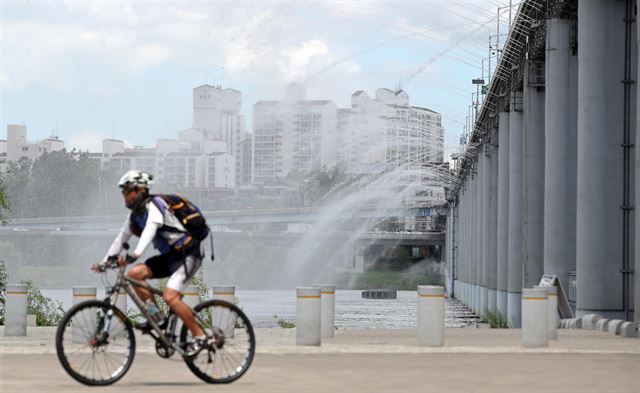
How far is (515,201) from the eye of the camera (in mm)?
62812

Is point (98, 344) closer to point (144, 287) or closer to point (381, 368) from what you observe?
point (144, 287)

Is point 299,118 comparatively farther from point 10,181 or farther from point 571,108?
point 571,108

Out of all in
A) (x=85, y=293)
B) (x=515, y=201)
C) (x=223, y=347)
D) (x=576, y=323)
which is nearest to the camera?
(x=223, y=347)

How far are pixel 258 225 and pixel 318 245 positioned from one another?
12781 millimetres

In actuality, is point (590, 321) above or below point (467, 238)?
below

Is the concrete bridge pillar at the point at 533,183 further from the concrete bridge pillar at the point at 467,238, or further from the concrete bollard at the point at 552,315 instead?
the concrete bridge pillar at the point at 467,238

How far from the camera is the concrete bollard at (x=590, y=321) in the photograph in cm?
3433

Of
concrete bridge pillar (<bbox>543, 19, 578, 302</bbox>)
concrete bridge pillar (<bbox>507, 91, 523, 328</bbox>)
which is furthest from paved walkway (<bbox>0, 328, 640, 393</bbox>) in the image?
concrete bridge pillar (<bbox>507, 91, 523, 328</bbox>)

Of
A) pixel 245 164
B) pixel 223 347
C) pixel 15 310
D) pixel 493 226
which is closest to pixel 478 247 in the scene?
pixel 493 226

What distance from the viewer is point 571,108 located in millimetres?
45625

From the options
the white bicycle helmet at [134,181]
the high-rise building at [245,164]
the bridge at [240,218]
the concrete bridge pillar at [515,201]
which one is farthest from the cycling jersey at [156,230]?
the high-rise building at [245,164]

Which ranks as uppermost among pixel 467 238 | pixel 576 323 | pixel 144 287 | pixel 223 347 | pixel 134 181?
pixel 134 181

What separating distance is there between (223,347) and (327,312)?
477 inches

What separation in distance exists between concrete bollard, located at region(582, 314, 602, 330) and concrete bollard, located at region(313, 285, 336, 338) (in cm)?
972
